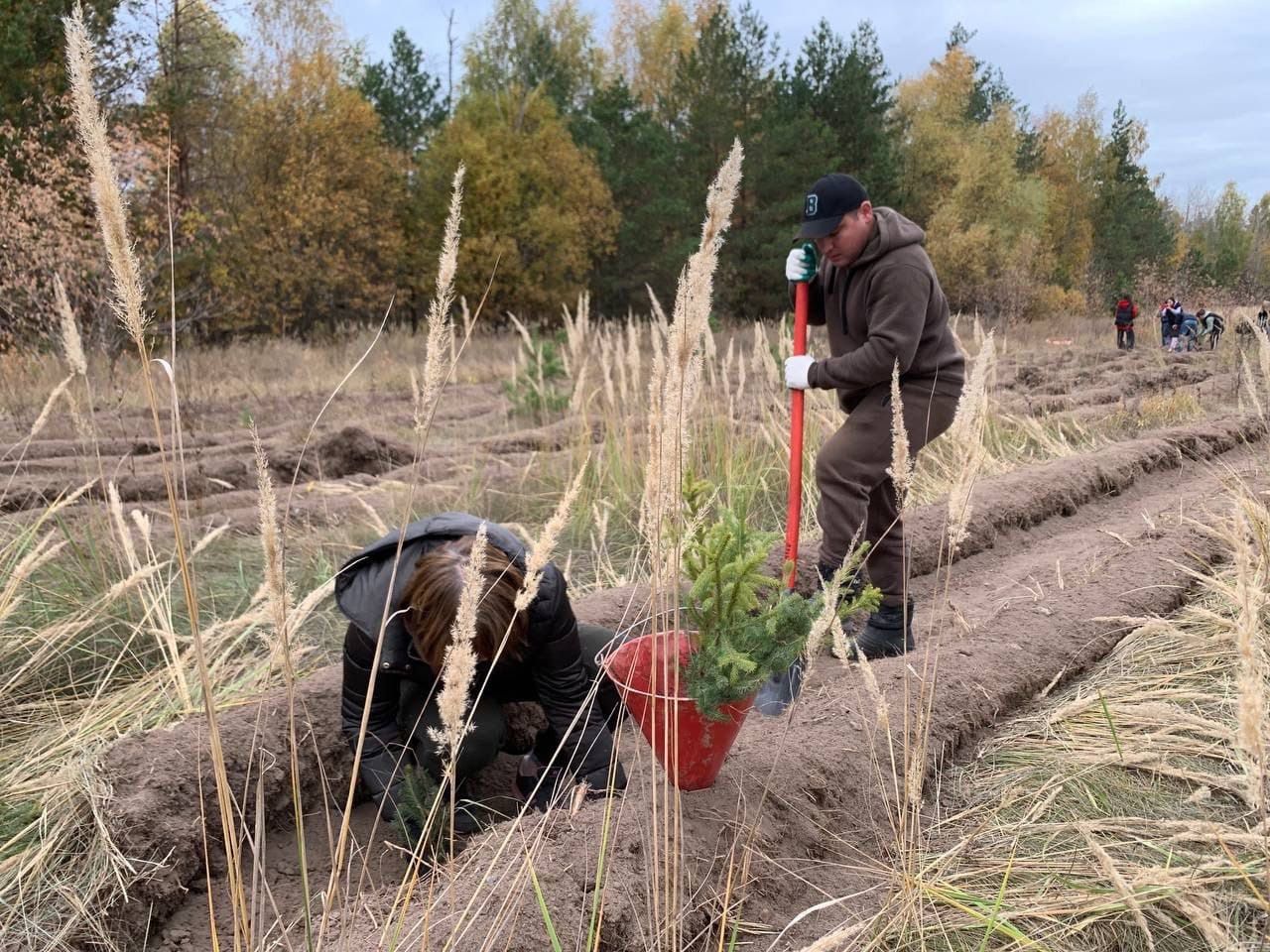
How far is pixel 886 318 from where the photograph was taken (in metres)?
3.31

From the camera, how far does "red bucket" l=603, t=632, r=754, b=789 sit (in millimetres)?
2070

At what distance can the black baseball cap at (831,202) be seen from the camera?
3.30 m

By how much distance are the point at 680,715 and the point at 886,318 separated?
1.82 metres

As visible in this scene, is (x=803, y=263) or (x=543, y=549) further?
(x=803, y=263)

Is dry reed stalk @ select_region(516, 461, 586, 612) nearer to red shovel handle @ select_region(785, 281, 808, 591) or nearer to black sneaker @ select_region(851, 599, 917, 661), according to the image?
red shovel handle @ select_region(785, 281, 808, 591)

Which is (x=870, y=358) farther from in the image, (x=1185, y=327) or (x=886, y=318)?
(x=1185, y=327)

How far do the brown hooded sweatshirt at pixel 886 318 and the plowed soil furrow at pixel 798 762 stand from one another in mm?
895

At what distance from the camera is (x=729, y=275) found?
2153cm

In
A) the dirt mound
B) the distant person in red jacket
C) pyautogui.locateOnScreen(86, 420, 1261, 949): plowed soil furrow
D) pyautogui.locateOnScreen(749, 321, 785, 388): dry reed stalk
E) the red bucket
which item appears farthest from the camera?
the distant person in red jacket

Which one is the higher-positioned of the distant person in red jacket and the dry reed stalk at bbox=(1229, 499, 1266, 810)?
the distant person in red jacket

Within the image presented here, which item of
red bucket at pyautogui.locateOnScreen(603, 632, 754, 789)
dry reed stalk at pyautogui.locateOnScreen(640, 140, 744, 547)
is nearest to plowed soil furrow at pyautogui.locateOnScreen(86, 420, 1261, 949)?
red bucket at pyautogui.locateOnScreen(603, 632, 754, 789)

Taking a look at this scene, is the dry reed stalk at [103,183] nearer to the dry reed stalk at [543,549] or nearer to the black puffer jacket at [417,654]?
the dry reed stalk at [543,549]

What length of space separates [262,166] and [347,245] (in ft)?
7.98

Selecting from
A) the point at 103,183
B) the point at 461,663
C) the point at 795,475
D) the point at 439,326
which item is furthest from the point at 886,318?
the point at 103,183
